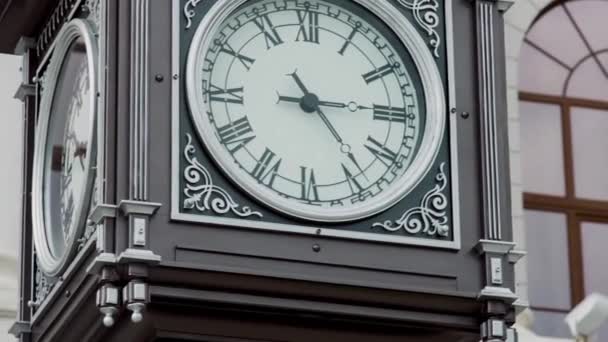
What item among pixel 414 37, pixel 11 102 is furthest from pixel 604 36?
pixel 414 37

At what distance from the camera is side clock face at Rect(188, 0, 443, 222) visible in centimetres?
731

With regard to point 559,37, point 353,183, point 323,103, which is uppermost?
point 559,37

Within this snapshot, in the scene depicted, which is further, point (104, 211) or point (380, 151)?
point (380, 151)

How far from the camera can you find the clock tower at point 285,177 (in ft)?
23.5

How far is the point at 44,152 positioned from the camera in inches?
317

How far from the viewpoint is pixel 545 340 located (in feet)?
47.5

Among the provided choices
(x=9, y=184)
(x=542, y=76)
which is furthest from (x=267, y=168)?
(x=542, y=76)

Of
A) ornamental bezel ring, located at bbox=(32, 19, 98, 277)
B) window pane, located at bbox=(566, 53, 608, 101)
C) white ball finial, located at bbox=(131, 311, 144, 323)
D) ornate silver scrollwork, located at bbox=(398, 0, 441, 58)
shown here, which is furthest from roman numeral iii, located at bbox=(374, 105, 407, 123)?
window pane, located at bbox=(566, 53, 608, 101)

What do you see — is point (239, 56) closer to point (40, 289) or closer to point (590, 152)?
point (40, 289)

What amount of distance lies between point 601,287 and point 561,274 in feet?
0.88

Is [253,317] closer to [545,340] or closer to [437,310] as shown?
[437,310]

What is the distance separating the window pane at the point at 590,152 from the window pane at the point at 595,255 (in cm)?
21

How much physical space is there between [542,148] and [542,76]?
45 centimetres

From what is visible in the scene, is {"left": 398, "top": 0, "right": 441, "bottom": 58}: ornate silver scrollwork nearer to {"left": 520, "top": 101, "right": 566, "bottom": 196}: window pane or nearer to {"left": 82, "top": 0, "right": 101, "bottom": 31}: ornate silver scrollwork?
{"left": 82, "top": 0, "right": 101, "bottom": 31}: ornate silver scrollwork
